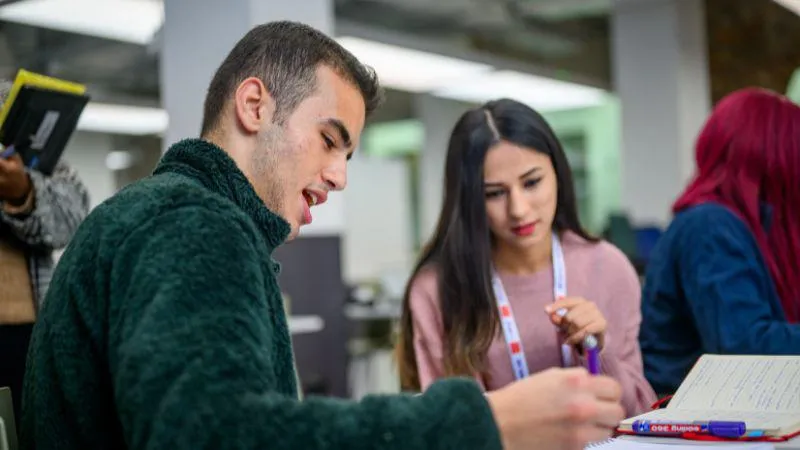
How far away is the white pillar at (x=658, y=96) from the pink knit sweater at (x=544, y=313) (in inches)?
219

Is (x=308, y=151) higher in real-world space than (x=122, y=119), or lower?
lower

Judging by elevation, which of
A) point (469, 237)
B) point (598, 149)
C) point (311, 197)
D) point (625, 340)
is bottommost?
point (598, 149)

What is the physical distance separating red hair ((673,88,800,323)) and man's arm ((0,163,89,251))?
146 cm

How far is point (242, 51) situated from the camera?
1.13 m

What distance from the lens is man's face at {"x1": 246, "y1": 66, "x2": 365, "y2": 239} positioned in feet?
3.48

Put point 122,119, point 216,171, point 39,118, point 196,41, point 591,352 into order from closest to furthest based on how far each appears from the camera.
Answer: point 216,171
point 591,352
point 39,118
point 196,41
point 122,119

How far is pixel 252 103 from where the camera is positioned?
1062 millimetres

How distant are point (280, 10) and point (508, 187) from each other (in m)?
1.89

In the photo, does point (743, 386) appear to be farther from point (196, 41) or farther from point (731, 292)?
point (196, 41)

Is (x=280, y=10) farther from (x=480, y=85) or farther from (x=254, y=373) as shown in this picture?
(x=480, y=85)

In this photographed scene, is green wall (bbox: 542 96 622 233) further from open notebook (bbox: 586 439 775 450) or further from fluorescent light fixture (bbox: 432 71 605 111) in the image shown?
open notebook (bbox: 586 439 775 450)

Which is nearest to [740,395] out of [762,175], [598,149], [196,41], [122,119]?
[762,175]

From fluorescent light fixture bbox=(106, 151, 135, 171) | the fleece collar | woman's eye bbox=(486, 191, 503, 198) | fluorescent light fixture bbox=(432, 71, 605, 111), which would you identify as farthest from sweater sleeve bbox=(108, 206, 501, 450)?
fluorescent light fixture bbox=(106, 151, 135, 171)

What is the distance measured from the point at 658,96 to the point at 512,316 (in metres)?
5.96
